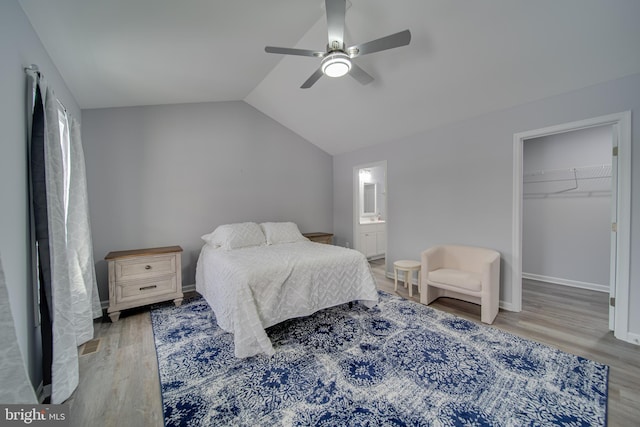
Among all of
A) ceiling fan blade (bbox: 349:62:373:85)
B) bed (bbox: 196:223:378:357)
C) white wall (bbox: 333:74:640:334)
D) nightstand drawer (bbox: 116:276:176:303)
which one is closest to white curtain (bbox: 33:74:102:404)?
bed (bbox: 196:223:378:357)

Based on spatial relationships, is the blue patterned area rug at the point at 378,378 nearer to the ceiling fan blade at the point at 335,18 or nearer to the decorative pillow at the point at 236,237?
the decorative pillow at the point at 236,237

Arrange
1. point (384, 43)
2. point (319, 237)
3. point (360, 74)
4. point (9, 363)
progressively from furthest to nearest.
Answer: point (319, 237) < point (360, 74) < point (384, 43) < point (9, 363)

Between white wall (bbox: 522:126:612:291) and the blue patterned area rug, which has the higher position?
white wall (bbox: 522:126:612:291)

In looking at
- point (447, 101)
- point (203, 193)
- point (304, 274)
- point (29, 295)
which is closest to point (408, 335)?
point (304, 274)

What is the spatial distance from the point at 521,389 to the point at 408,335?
2.93 feet

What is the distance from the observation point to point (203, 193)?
3932 millimetres

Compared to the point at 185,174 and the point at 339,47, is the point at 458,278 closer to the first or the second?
the point at 339,47

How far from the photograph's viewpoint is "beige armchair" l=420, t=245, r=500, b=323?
2.66 metres

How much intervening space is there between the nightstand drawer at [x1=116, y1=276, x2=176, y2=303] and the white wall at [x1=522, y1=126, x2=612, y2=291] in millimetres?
5468

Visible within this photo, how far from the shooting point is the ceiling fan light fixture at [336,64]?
203cm

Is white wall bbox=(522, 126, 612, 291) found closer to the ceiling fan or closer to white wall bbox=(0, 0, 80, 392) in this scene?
the ceiling fan

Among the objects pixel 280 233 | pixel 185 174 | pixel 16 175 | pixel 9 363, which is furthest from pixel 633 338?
pixel 185 174

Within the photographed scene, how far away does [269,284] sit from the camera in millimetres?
2305

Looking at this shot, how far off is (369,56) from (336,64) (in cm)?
88
